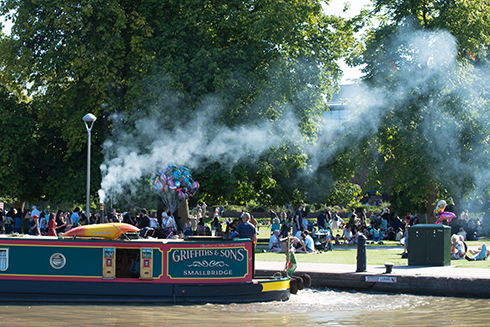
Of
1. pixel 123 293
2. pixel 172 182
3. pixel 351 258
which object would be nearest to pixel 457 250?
pixel 351 258

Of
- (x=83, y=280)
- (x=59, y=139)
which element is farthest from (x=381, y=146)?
(x=83, y=280)

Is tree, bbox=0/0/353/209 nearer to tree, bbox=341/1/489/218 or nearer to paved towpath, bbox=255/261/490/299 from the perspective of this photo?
tree, bbox=341/1/489/218

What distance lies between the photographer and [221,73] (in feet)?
79.8

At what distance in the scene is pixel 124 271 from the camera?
41.0 ft

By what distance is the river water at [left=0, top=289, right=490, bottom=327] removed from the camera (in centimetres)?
1045

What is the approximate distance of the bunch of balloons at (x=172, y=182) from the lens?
21.2 m

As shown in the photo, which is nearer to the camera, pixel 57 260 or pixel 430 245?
pixel 57 260

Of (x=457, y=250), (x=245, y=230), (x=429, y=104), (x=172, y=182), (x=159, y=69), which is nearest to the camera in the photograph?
(x=245, y=230)

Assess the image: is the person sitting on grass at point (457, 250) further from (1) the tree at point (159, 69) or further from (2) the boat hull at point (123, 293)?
(1) the tree at point (159, 69)

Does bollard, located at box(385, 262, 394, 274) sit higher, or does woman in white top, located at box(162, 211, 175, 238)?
woman in white top, located at box(162, 211, 175, 238)

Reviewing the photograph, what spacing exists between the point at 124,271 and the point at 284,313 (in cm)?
358

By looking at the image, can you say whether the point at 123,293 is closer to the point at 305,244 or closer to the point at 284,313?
the point at 284,313

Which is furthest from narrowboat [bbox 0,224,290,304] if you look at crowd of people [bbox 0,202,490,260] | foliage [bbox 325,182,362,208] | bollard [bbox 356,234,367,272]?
foliage [bbox 325,182,362,208]

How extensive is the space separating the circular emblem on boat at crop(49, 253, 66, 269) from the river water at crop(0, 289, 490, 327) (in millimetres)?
885
